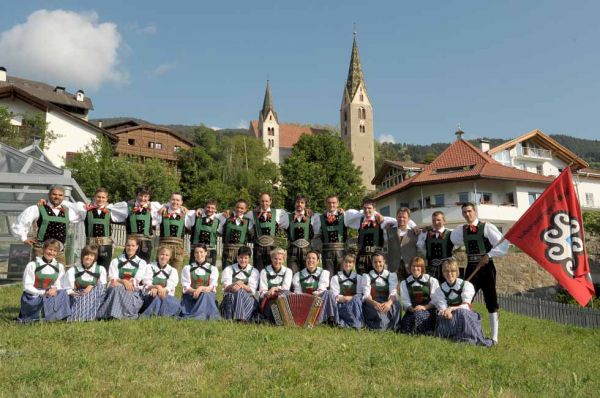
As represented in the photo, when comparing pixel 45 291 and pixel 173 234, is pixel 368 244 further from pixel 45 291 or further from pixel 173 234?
pixel 45 291

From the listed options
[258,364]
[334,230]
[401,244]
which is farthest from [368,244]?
[258,364]

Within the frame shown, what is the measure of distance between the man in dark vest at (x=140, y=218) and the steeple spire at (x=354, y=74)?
8764 cm

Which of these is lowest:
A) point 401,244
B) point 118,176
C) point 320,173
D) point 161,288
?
point 161,288

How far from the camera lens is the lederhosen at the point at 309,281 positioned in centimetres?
908

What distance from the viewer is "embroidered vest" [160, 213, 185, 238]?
10.0m

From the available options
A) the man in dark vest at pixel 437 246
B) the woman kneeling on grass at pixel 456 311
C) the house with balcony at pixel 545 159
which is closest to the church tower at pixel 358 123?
the house with balcony at pixel 545 159

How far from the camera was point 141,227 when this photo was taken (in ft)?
32.4

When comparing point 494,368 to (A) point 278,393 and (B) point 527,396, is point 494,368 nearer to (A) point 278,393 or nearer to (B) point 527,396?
(B) point 527,396

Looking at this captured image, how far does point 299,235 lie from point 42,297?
461 cm

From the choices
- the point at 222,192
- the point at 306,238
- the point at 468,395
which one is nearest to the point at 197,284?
the point at 306,238

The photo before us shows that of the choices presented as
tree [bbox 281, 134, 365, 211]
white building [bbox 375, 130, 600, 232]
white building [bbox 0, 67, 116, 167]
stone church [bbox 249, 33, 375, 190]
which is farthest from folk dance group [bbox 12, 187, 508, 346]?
stone church [bbox 249, 33, 375, 190]

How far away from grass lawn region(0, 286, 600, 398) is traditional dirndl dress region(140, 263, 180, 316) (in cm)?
78

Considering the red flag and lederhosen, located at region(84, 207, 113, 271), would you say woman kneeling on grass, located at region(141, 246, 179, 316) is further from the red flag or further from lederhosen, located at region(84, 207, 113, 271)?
the red flag

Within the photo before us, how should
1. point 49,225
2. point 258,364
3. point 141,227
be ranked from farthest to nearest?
point 141,227, point 49,225, point 258,364
